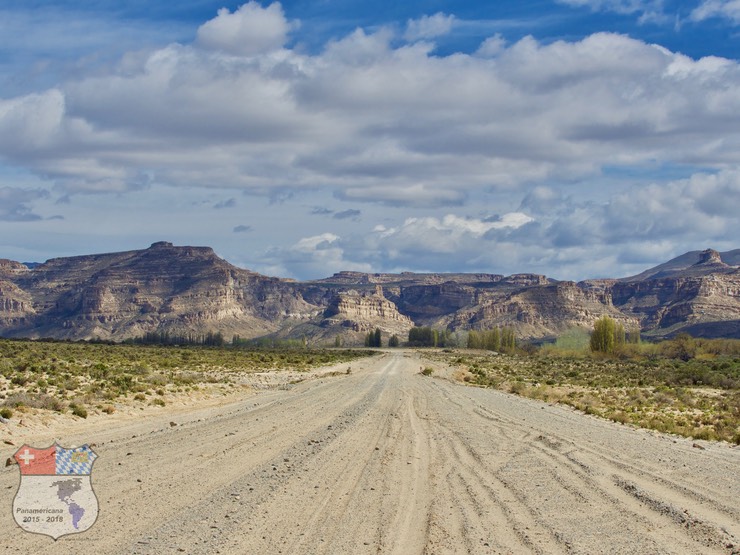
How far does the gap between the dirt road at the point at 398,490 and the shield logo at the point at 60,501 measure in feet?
0.74

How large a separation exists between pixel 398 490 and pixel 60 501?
6.13 meters

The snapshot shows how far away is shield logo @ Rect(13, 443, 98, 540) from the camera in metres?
10.8

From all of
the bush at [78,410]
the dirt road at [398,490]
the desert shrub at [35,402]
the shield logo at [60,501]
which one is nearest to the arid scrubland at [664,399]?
the dirt road at [398,490]

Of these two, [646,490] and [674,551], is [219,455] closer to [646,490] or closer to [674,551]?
[646,490]

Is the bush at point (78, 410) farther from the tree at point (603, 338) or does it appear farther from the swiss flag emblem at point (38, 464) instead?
the tree at point (603, 338)

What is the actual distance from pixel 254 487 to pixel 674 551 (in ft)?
24.9

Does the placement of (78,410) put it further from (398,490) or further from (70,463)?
(398,490)

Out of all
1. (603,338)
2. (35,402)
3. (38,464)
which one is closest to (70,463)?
(38,464)

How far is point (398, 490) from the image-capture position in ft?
46.8

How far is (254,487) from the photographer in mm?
14320

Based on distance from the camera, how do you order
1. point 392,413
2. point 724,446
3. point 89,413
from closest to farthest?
point 724,446 < point 89,413 < point 392,413

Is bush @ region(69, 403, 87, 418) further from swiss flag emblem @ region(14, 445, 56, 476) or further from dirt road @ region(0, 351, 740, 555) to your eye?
swiss flag emblem @ region(14, 445, 56, 476)

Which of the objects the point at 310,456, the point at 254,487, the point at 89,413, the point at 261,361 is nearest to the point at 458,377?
the point at 261,361

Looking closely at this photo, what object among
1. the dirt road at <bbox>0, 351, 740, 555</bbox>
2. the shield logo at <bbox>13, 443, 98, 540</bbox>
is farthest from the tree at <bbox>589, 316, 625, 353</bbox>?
the shield logo at <bbox>13, 443, 98, 540</bbox>
